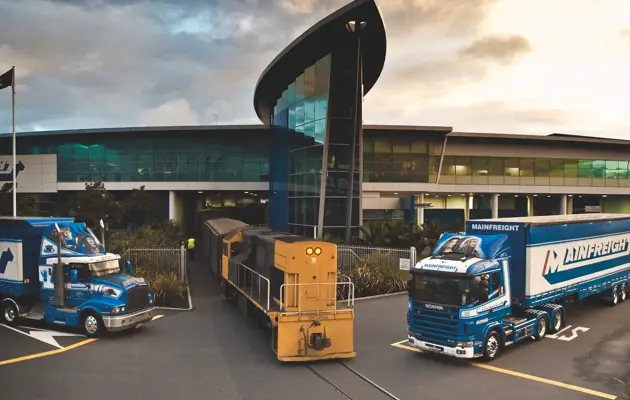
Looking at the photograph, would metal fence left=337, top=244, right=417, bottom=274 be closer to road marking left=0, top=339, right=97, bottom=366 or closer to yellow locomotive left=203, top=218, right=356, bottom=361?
yellow locomotive left=203, top=218, right=356, bottom=361

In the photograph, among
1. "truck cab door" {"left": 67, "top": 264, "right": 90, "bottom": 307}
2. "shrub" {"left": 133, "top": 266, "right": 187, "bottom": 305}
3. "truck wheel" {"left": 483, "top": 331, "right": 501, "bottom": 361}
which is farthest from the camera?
"shrub" {"left": 133, "top": 266, "right": 187, "bottom": 305}

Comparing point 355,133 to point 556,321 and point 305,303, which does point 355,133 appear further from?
point 305,303

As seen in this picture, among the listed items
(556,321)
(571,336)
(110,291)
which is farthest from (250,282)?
(571,336)

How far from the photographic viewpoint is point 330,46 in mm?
29188

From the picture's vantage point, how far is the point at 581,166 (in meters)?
47.9

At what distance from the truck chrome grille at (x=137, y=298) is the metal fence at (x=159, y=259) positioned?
698cm

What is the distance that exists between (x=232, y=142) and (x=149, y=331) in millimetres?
30396

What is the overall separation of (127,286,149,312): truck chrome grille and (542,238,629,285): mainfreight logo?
12.0 metres

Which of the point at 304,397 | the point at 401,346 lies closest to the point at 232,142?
the point at 401,346

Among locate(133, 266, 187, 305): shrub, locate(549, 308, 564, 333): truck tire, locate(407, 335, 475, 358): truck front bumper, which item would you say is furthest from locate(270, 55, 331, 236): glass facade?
locate(407, 335, 475, 358): truck front bumper

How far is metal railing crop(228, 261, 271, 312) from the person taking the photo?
577 inches

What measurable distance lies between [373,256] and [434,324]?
414 inches

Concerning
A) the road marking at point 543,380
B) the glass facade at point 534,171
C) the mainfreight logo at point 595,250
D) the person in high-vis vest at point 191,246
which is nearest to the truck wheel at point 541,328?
the mainfreight logo at point 595,250

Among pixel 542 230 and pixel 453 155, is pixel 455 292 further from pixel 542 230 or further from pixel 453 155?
pixel 453 155
